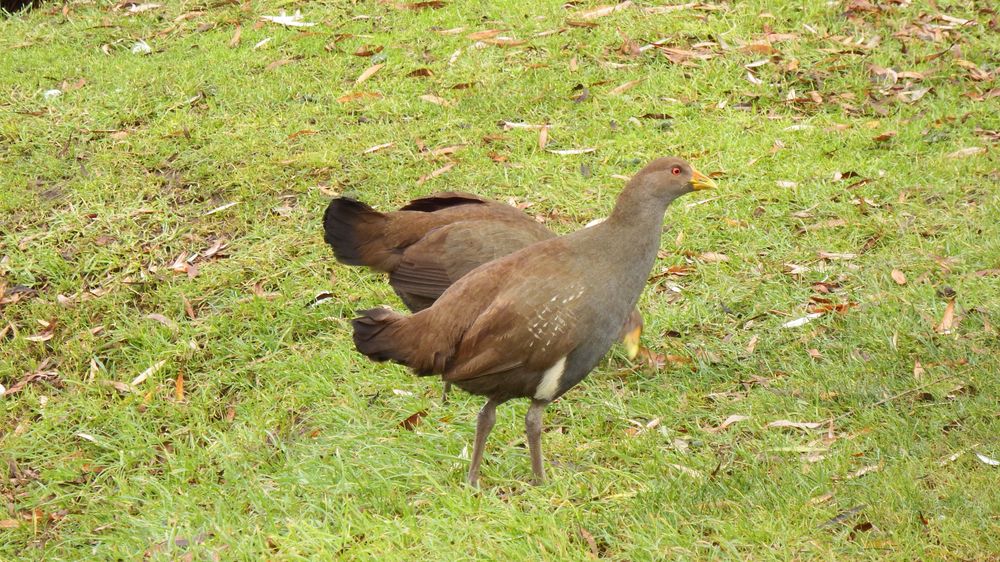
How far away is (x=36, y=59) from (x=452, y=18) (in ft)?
12.9

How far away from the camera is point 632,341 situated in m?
6.12

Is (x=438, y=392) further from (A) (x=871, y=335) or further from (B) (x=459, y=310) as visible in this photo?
(A) (x=871, y=335)

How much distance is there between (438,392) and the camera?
631cm

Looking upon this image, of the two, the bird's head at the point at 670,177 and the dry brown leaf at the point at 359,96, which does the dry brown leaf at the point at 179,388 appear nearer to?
the bird's head at the point at 670,177

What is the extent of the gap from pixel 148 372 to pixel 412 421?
1.87 m

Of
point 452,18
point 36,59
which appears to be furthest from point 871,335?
point 36,59

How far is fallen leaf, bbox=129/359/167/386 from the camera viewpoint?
6746mm

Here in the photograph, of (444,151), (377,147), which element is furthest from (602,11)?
(377,147)

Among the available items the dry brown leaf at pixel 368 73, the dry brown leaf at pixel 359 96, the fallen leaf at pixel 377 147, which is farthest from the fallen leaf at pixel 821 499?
the dry brown leaf at pixel 368 73

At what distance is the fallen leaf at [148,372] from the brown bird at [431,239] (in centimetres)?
133

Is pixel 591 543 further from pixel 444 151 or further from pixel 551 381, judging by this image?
pixel 444 151

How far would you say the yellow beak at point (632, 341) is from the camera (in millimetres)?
6105

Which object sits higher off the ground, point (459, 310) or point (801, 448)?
point (459, 310)

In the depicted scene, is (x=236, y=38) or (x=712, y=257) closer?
(x=712, y=257)
